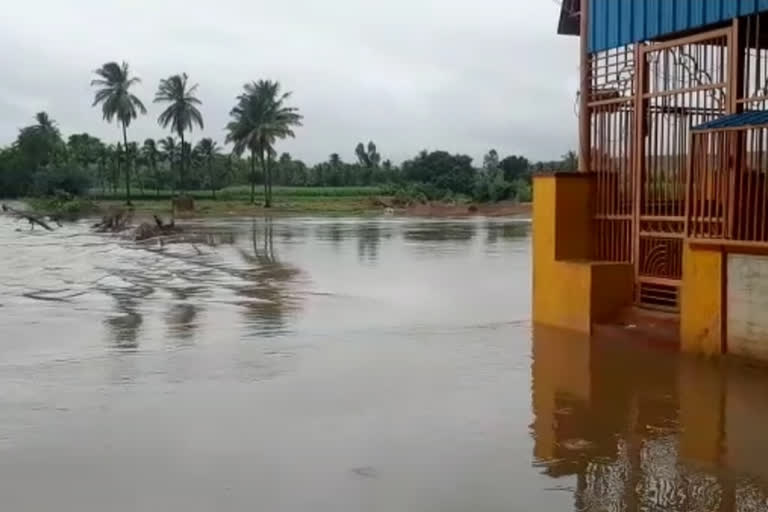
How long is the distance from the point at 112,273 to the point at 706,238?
1558 centimetres

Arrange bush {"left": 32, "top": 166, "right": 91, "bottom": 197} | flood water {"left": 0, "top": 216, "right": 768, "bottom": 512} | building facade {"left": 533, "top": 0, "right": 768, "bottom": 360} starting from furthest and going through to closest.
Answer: bush {"left": 32, "top": 166, "right": 91, "bottom": 197} → building facade {"left": 533, "top": 0, "right": 768, "bottom": 360} → flood water {"left": 0, "top": 216, "right": 768, "bottom": 512}

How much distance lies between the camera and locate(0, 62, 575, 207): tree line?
251 ft

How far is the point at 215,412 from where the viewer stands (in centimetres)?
816

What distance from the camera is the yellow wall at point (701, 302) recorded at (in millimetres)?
10180

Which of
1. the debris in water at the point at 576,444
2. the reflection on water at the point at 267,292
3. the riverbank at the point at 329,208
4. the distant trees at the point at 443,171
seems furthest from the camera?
the distant trees at the point at 443,171

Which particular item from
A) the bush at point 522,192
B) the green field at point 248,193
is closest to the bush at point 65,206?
the green field at point 248,193

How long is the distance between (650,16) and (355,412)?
24.2 feet

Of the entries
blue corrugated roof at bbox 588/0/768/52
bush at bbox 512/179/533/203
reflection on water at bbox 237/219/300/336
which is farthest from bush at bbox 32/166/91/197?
blue corrugated roof at bbox 588/0/768/52

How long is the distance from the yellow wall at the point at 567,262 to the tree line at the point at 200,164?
62352 millimetres

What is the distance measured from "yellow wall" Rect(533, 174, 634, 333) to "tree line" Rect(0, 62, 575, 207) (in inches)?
2455

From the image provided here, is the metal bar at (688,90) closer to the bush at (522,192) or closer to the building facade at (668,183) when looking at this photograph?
the building facade at (668,183)

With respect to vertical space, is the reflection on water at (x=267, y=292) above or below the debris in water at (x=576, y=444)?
below

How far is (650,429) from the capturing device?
299 inches

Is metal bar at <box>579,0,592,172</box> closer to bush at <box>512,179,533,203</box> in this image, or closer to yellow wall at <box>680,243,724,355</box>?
yellow wall at <box>680,243,724,355</box>
